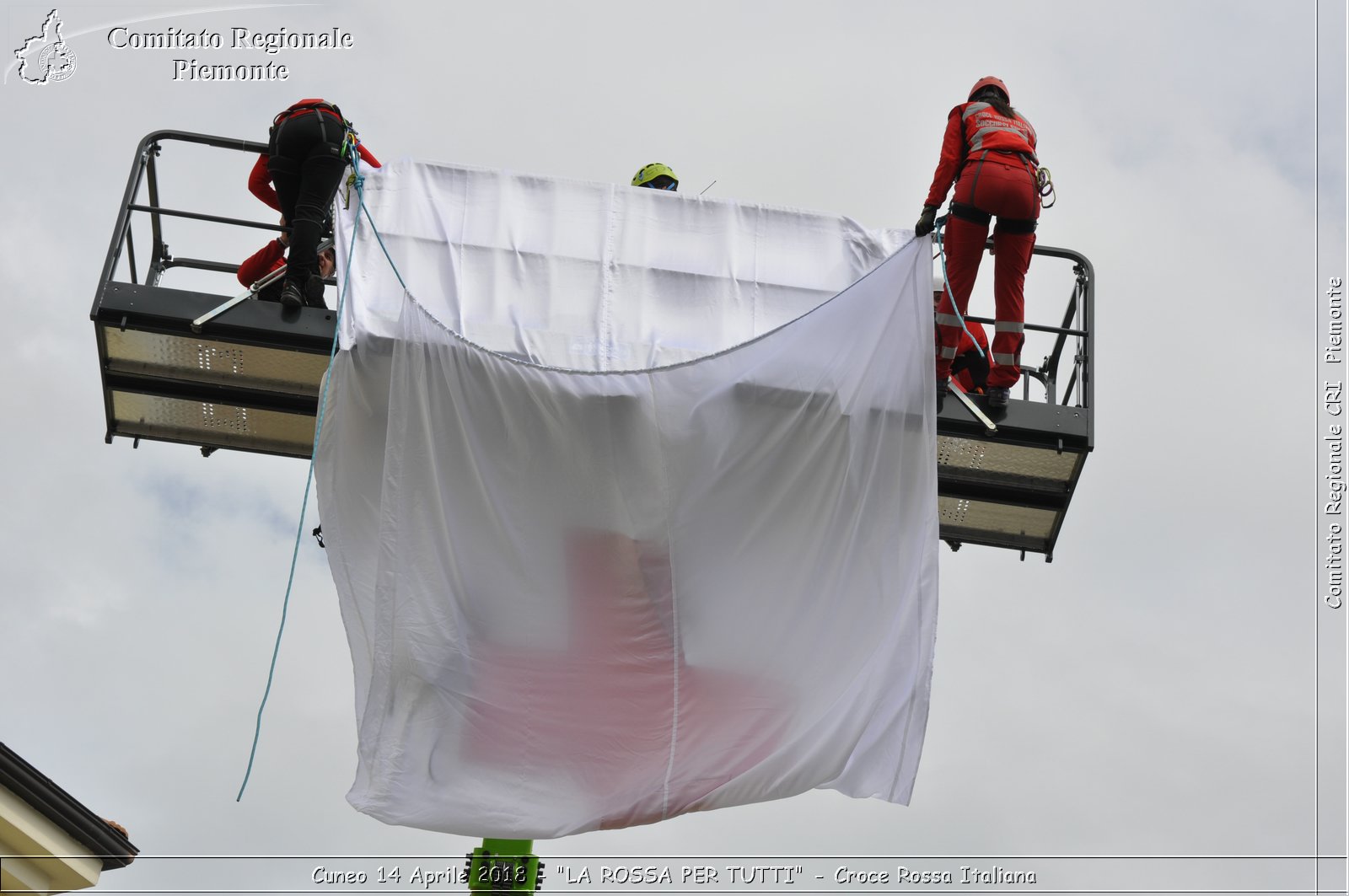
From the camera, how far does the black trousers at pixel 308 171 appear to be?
10805 millimetres

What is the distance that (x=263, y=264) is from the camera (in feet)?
37.4

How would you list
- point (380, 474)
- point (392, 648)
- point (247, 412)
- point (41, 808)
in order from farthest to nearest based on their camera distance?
point (247, 412)
point (41, 808)
point (380, 474)
point (392, 648)

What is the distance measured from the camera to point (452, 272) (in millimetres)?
10578

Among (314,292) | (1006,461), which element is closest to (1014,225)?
(1006,461)

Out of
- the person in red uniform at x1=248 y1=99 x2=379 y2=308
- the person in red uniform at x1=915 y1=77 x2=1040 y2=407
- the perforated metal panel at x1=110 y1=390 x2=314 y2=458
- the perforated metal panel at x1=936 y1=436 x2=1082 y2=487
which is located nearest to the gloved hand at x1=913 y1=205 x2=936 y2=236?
the person in red uniform at x1=915 y1=77 x2=1040 y2=407

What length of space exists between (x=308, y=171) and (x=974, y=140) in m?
3.85

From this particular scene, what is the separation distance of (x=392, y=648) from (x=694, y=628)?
1.54 metres

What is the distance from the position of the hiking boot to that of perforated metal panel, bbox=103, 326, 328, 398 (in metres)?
0.27


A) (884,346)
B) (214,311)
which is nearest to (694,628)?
(884,346)

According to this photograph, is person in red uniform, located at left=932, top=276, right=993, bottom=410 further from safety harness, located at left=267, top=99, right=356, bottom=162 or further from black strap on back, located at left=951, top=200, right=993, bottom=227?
safety harness, located at left=267, top=99, right=356, bottom=162

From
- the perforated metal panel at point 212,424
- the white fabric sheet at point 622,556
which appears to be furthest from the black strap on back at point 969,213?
the perforated metal panel at point 212,424

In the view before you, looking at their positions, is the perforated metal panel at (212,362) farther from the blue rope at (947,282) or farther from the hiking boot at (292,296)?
the blue rope at (947,282)

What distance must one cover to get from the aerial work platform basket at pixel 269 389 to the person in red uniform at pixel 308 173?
0.58 feet

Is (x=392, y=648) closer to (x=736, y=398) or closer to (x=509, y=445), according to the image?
(x=509, y=445)
